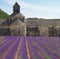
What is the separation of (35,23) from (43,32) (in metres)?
6.88

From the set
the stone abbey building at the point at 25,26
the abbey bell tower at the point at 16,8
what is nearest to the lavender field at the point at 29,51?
the stone abbey building at the point at 25,26

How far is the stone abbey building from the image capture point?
7862 cm

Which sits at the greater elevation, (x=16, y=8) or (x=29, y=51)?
(x=16, y=8)

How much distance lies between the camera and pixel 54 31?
80688 millimetres

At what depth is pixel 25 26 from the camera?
268 feet

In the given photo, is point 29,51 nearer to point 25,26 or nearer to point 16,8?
point 25,26

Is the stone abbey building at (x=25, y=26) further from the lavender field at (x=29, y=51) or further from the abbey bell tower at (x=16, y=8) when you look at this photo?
the lavender field at (x=29, y=51)

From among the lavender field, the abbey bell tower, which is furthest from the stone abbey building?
the lavender field

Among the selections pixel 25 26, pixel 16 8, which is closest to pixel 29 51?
pixel 25 26

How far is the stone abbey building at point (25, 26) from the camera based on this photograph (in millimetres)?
78625

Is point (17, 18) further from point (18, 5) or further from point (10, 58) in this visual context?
point (10, 58)

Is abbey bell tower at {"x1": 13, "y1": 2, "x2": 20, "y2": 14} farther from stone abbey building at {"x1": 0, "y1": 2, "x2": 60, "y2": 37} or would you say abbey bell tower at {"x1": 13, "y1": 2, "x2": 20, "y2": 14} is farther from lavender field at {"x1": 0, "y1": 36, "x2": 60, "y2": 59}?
lavender field at {"x1": 0, "y1": 36, "x2": 60, "y2": 59}

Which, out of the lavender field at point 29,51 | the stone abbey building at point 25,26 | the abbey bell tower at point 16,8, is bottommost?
the lavender field at point 29,51

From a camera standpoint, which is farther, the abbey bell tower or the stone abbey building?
the abbey bell tower
